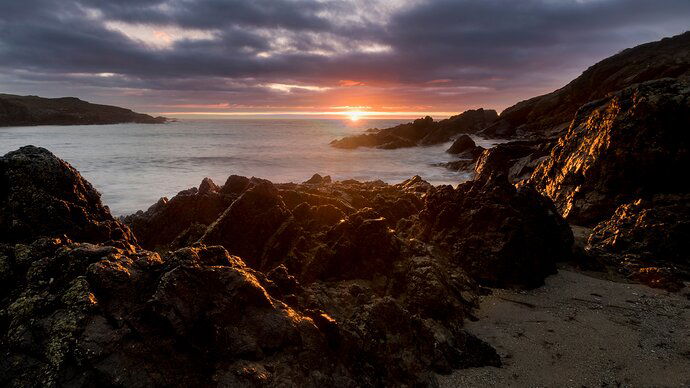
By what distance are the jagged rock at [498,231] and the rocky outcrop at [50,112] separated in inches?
6712

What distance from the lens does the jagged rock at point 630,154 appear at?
1222cm

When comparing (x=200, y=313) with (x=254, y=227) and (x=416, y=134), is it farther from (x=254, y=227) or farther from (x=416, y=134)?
(x=416, y=134)

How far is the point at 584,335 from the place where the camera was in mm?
6828

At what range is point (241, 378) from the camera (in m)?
4.14

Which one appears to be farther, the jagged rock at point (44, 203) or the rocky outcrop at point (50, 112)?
the rocky outcrop at point (50, 112)

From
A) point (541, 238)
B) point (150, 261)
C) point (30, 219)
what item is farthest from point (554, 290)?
point (30, 219)

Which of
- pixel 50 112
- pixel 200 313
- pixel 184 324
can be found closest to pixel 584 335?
pixel 200 313

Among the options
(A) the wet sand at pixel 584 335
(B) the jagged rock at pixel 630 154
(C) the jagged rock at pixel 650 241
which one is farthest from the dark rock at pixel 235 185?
(B) the jagged rock at pixel 630 154

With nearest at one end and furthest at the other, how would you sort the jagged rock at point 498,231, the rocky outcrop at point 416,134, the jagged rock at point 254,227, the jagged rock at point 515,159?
the jagged rock at point 254,227, the jagged rock at point 498,231, the jagged rock at point 515,159, the rocky outcrop at point 416,134

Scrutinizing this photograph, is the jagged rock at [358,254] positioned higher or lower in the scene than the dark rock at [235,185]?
lower

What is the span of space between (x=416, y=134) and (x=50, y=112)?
526 ft

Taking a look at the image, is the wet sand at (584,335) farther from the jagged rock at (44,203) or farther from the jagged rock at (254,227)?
the jagged rock at (44,203)

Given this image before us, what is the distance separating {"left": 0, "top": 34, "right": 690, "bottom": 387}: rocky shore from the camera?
13.8 ft

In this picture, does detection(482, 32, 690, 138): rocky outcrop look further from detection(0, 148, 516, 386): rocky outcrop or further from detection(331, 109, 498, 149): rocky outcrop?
detection(0, 148, 516, 386): rocky outcrop
